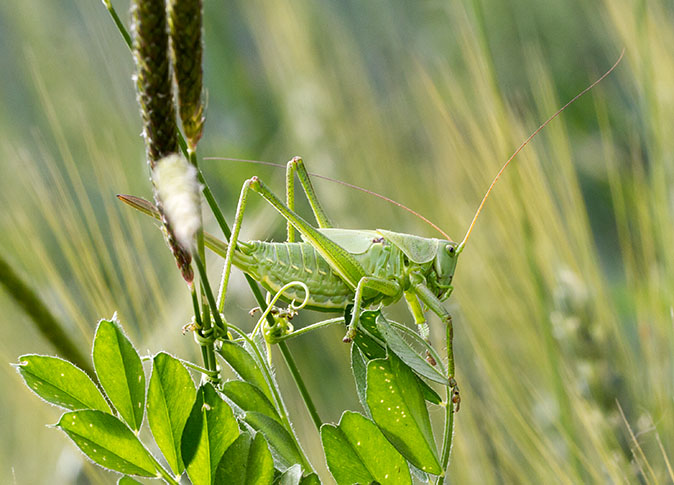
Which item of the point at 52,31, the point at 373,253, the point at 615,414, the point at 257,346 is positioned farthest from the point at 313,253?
the point at 52,31

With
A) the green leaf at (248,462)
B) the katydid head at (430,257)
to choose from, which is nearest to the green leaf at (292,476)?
the green leaf at (248,462)

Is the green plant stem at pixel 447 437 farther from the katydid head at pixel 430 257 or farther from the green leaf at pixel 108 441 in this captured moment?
the katydid head at pixel 430 257

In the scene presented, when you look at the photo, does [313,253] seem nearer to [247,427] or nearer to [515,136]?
[247,427]

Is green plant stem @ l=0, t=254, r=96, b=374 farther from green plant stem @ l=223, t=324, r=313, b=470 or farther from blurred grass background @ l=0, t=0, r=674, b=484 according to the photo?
green plant stem @ l=223, t=324, r=313, b=470

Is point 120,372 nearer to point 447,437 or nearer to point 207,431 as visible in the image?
point 207,431

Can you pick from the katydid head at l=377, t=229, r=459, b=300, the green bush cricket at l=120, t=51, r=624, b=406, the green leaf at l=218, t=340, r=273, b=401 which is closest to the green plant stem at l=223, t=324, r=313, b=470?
the green leaf at l=218, t=340, r=273, b=401
